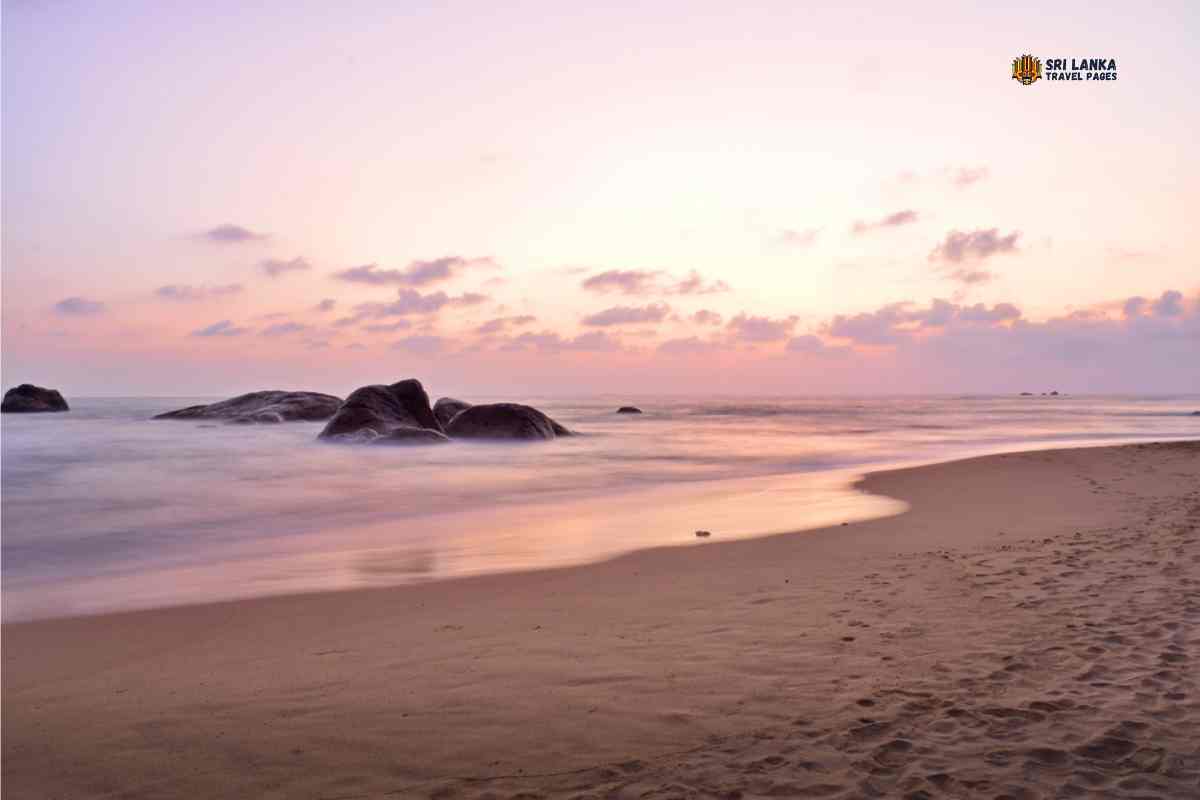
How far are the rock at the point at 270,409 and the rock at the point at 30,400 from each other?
20937 millimetres

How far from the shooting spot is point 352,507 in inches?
582

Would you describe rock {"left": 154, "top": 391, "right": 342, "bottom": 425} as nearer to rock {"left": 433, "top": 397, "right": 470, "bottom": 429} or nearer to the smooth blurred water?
the smooth blurred water

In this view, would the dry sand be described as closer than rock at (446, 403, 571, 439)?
Yes

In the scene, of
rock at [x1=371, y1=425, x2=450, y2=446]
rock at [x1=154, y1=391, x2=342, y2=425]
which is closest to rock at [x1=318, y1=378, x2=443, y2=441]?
rock at [x1=371, y1=425, x2=450, y2=446]

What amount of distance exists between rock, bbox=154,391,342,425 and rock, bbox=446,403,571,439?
584 inches

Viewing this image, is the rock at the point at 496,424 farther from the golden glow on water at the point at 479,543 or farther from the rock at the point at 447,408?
the golden glow on water at the point at 479,543

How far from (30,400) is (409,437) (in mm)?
48072

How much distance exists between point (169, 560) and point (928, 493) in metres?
12.7

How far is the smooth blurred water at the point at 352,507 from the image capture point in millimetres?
9078

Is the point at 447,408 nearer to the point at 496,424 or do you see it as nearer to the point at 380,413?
the point at 496,424

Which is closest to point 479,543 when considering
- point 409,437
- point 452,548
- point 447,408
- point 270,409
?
point 452,548

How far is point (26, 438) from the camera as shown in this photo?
103 ft

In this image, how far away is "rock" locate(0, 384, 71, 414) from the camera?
184 ft

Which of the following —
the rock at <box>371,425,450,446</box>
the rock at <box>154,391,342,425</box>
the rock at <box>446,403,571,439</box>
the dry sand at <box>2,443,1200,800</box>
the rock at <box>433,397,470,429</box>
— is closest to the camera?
the dry sand at <box>2,443,1200,800</box>
